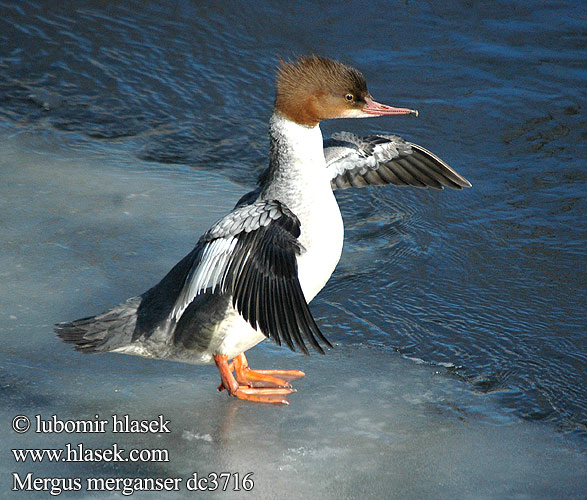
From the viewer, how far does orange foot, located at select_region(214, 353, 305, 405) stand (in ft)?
12.9

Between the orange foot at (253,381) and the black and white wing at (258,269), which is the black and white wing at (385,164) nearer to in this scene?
the black and white wing at (258,269)

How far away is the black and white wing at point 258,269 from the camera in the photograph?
3.43 m

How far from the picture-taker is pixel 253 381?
4125 mm

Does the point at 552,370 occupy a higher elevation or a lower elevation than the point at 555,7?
lower

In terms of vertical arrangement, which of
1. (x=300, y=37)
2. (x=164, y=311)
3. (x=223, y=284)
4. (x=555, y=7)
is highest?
(x=555, y=7)

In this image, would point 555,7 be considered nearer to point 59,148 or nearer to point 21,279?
point 59,148

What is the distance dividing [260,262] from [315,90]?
37.2 inches

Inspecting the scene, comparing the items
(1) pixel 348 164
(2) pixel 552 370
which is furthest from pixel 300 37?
(2) pixel 552 370

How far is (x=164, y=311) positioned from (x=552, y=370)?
80.1 inches

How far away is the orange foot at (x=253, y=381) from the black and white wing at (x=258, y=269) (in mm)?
421

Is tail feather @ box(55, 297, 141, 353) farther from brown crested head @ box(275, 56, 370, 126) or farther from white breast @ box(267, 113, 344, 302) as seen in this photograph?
brown crested head @ box(275, 56, 370, 126)

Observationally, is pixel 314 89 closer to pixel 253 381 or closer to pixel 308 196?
pixel 308 196

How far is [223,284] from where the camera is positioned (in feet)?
11.7

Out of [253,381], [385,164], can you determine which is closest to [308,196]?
[253,381]
